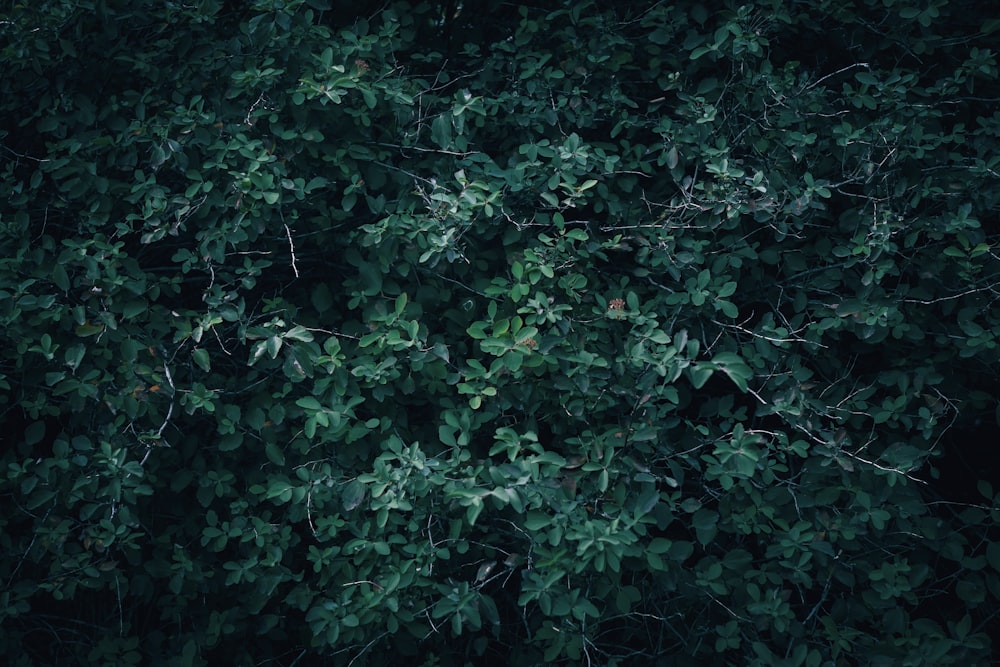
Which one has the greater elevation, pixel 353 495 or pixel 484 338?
pixel 484 338

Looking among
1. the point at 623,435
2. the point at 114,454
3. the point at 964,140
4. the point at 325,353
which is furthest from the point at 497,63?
the point at 114,454

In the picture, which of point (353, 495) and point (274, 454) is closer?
point (353, 495)

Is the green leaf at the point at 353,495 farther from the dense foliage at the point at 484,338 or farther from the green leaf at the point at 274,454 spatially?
the green leaf at the point at 274,454

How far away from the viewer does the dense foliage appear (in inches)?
107

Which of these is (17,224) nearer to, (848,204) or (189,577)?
(189,577)

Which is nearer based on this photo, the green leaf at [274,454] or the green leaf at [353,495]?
the green leaf at [353,495]

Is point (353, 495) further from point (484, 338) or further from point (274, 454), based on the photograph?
point (484, 338)

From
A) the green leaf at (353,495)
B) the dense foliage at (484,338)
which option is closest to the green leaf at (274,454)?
the dense foliage at (484,338)

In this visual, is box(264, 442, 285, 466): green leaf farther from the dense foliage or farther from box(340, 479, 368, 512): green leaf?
box(340, 479, 368, 512): green leaf

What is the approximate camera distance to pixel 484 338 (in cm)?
276

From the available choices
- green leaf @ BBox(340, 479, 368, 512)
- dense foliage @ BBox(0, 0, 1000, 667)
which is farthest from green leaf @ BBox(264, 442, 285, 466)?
green leaf @ BBox(340, 479, 368, 512)

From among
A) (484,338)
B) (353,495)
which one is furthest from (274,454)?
(484,338)

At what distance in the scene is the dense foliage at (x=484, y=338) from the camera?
2.73 m

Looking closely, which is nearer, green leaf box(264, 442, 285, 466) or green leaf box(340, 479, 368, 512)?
green leaf box(340, 479, 368, 512)
